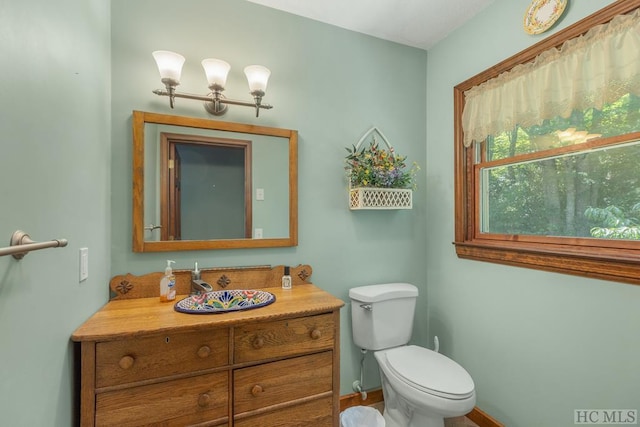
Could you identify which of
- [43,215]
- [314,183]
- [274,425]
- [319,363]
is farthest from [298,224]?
[43,215]

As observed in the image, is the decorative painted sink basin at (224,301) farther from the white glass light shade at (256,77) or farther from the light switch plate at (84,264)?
the white glass light shade at (256,77)

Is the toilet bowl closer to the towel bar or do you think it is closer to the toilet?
the toilet

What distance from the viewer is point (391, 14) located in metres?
1.89

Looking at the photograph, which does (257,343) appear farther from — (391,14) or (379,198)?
(391,14)

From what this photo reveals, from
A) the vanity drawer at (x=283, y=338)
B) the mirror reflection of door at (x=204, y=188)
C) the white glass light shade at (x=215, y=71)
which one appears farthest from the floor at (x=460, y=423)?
the white glass light shade at (x=215, y=71)

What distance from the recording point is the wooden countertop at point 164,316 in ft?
3.52

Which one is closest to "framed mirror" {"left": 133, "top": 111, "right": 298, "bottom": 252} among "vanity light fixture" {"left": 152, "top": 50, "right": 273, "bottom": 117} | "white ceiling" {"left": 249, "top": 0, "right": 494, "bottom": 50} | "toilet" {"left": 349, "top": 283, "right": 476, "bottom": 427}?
"vanity light fixture" {"left": 152, "top": 50, "right": 273, "bottom": 117}

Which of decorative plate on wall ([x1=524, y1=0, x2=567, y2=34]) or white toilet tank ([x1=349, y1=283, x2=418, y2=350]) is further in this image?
white toilet tank ([x1=349, y1=283, x2=418, y2=350])

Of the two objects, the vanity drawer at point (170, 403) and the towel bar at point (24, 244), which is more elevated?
the towel bar at point (24, 244)

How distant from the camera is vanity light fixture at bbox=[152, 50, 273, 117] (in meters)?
1.44

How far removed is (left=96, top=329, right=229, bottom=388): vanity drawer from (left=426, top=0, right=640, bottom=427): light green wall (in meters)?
1.55

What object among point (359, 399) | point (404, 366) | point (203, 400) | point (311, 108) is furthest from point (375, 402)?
point (311, 108)

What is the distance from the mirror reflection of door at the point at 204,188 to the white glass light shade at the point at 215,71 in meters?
0.30

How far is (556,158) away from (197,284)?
1981 millimetres
